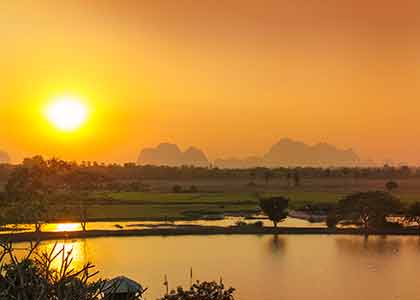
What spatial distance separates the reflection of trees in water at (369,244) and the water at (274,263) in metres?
0.06

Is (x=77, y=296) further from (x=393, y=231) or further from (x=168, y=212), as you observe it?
(x=168, y=212)

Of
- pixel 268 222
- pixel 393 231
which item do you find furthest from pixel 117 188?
pixel 393 231

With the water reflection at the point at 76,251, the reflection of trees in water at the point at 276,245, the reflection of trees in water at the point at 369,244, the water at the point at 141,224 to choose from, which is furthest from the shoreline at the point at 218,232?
the water at the point at 141,224

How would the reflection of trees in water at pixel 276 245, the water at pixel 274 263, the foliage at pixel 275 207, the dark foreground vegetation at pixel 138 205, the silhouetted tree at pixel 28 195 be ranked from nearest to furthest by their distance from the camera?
the water at pixel 274 263 → the reflection of trees in water at pixel 276 245 → the silhouetted tree at pixel 28 195 → the dark foreground vegetation at pixel 138 205 → the foliage at pixel 275 207

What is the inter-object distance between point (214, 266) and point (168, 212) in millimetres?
26784

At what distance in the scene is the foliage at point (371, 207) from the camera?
44.2 meters

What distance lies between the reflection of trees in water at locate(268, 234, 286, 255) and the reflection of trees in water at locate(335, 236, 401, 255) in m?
3.53

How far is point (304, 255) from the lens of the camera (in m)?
35.6

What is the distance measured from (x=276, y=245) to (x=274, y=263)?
6864 millimetres

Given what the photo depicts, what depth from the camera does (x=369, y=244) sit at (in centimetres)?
4031

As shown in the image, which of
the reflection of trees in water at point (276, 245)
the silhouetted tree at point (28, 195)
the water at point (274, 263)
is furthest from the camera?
the silhouetted tree at point (28, 195)

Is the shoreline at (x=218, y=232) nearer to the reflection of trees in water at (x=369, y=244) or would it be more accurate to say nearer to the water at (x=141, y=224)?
the reflection of trees in water at (x=369, y=244)

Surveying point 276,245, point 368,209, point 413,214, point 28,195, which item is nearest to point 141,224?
point 28,195

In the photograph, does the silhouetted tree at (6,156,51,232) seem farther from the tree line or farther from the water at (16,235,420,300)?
the tree line
